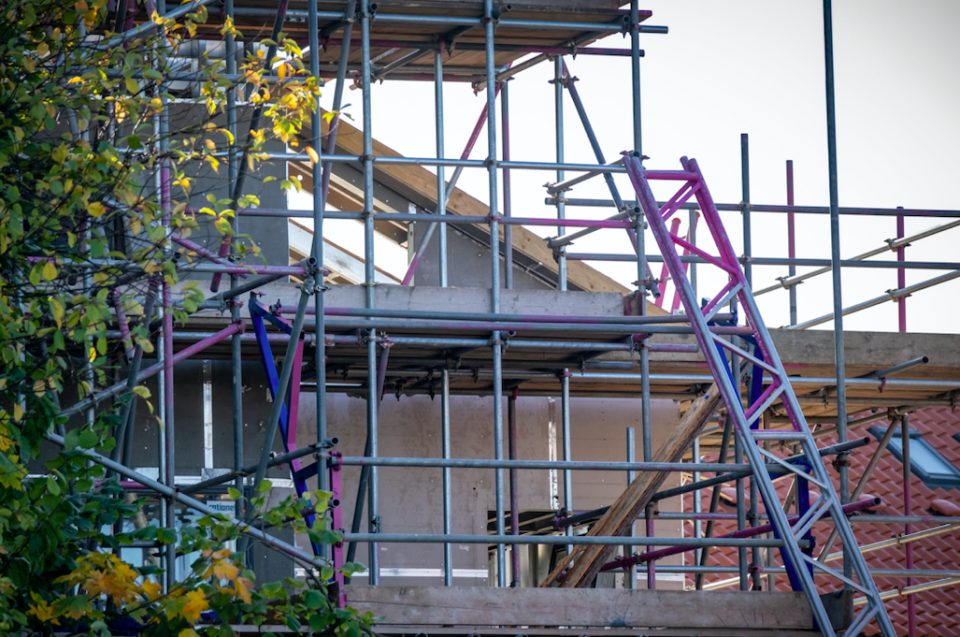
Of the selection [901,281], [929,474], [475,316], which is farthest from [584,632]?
[929,474]

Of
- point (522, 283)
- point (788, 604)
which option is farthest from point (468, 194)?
point (788, 604)

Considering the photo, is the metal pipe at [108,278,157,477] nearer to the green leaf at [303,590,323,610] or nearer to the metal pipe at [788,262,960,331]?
the green leaf at [303,590,323,610]

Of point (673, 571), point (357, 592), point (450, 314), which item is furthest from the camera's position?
point (673, 571)

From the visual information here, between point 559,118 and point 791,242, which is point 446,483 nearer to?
point 559,118

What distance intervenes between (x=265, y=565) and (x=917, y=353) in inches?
248

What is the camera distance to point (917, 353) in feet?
38.8

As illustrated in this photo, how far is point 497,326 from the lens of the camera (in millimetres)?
9211

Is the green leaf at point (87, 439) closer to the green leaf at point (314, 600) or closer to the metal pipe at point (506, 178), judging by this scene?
the green leaf at point (314, 600)

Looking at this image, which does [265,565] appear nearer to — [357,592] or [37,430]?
[357,592]

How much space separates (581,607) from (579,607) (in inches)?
0.5

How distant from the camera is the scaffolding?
24.8 feet

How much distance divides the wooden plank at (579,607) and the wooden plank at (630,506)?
164 centimetres

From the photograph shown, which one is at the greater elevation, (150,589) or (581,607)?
(150,589)

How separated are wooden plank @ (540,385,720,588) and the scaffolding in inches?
9.5
